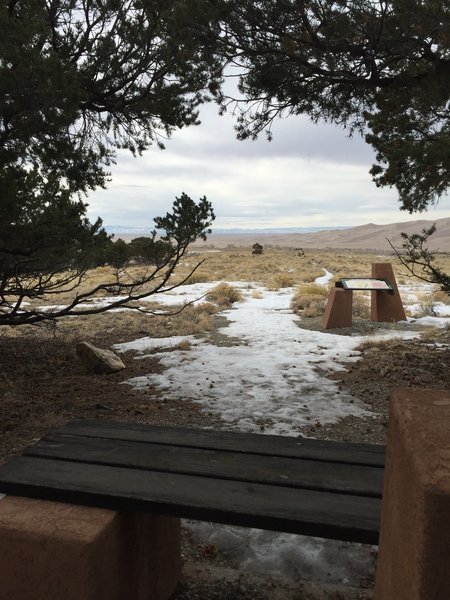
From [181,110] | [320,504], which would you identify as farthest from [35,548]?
[181,110]

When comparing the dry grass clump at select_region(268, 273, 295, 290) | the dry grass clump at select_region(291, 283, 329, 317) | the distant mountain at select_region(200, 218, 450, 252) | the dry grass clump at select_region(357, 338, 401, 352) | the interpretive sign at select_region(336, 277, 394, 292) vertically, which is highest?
the distant mountain at select_region(200, 218, 450, 252)

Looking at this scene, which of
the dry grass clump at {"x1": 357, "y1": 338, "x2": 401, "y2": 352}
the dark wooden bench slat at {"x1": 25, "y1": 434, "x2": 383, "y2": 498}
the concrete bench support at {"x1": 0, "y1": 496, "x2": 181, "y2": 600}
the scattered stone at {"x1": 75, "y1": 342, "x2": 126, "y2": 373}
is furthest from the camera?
the dry grass clump at {"x1": 357, "y1": 338, "x2": 401, "y2": 352}

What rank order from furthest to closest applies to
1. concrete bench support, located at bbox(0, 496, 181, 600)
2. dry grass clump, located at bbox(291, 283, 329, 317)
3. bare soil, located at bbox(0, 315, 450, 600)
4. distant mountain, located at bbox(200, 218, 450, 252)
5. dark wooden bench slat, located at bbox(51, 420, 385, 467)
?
distant mountain, located at bbox(200, 218, 450, 252)
dry grass clump, located at bbox(291, 283, 329, 317)
bare soil, located at bbox(0, 315, 450, 600)
dark wooden bench slat, located at bbox(51, 420, 385, 467)
concrete bench support, located at bbox(0, 496, 181, 600)

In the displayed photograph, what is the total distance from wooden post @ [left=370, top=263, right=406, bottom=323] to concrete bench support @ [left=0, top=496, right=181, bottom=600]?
9685mm

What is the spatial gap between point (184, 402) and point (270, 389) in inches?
45.1

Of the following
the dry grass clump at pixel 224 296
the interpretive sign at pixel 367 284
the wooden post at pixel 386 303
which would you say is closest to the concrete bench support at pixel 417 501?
the interpretive sign at pixel 367 284

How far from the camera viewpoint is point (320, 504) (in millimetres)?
1577

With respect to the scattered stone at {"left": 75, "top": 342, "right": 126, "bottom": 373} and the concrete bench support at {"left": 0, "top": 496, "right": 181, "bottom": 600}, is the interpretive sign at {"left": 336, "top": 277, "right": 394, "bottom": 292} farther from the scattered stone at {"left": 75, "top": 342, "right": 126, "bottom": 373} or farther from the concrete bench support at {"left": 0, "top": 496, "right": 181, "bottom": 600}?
the concrete bench support at {"left": 0, "top": 496, "right": 181, "bottom": 600}

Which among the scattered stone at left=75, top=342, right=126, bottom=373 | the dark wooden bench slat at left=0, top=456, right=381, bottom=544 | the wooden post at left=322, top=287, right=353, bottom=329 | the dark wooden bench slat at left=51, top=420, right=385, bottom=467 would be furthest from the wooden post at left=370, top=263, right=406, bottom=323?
the dark wooden bench slat at left=0, top=456, right=381, bottom=544

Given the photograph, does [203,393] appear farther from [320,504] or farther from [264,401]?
[320,504]

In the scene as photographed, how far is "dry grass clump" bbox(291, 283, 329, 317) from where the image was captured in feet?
39.6

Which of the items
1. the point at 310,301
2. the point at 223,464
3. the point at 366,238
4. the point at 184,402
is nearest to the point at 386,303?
the point at 310,301

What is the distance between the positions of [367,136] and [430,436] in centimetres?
580

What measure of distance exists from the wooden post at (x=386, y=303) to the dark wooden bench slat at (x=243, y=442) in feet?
29.1
